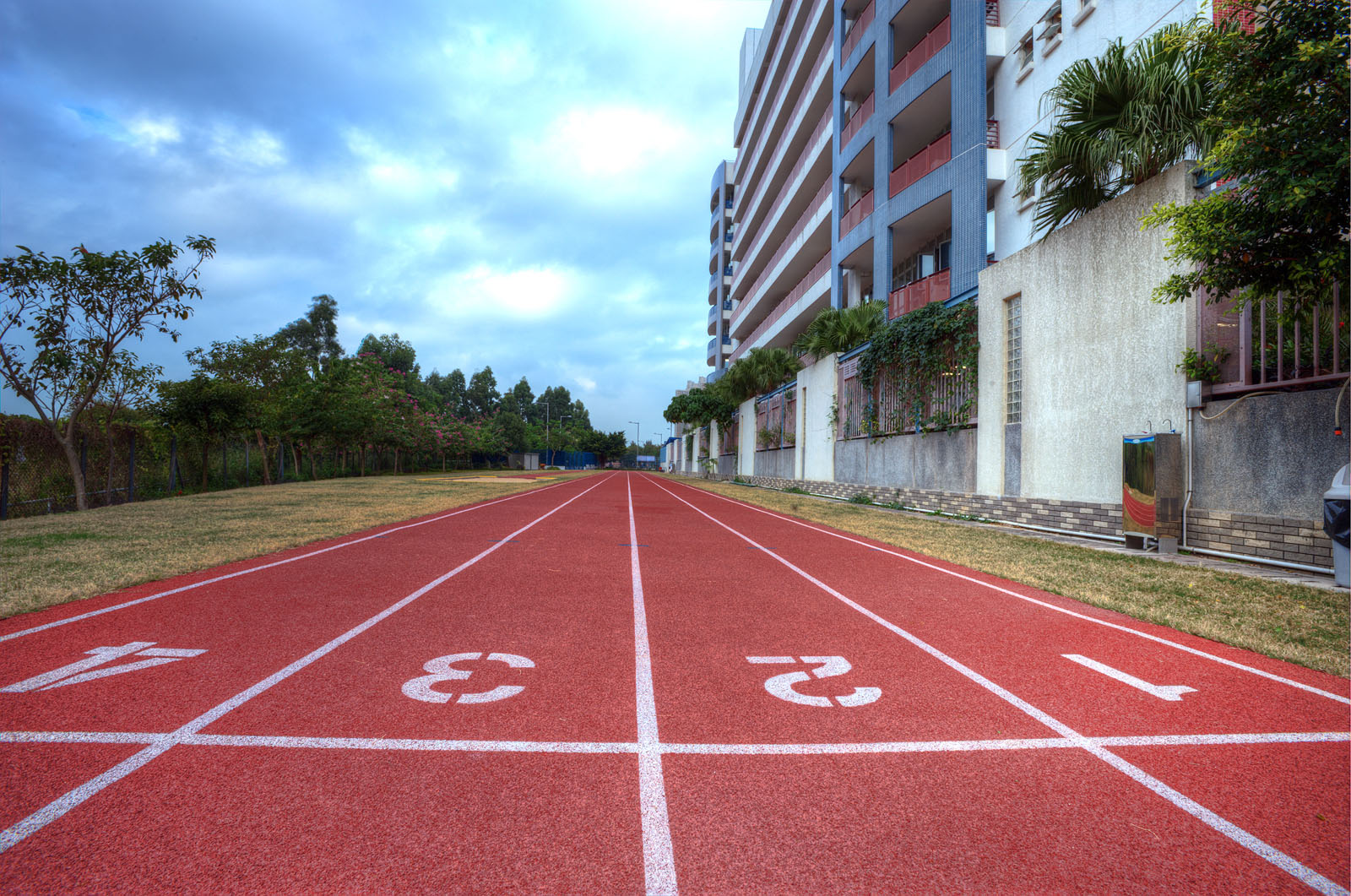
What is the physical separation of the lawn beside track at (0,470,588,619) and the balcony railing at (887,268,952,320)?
15.9m

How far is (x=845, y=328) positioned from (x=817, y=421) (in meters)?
4.22

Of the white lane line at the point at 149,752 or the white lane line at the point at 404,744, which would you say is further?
the white lane line at the point at 404,744

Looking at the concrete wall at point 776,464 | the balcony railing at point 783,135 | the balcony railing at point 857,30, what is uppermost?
the balcony railing at point 783,135

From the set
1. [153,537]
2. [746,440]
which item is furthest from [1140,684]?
[746,440]

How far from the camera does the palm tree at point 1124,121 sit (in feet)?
30.3

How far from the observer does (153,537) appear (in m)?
9.88

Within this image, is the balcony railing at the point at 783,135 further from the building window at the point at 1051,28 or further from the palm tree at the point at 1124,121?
the palm tree at the point at 1124,121

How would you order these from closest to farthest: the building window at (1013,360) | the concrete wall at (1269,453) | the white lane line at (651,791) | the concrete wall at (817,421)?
the white lane line at (651,791) → the concrete wall at (1269,453) → the building window at (1013,360) → the concrete wall at (817,421)

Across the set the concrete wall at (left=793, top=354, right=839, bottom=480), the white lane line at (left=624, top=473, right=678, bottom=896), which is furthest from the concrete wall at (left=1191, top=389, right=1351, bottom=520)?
the concrete wall at (left=793, top=354, right=839, bottom=480)

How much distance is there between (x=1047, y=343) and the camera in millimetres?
11711

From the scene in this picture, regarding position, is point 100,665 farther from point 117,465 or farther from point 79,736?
point 117,465

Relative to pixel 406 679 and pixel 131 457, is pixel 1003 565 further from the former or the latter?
Answer: pixel 131 457

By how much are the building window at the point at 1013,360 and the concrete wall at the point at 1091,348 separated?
0.11 m

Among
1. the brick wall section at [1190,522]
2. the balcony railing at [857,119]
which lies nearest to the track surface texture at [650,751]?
the brick wall section at [1190,522]
